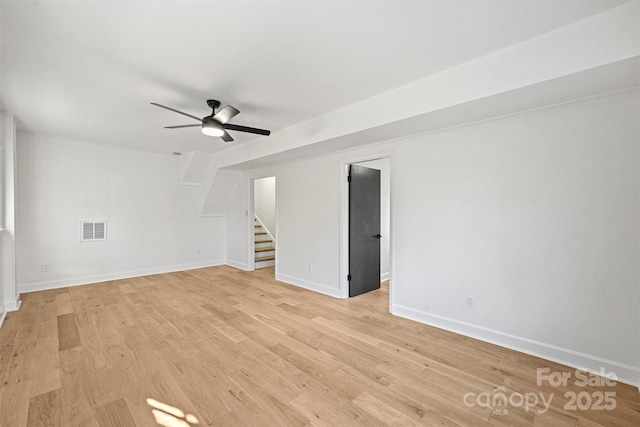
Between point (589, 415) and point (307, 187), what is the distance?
398 cm

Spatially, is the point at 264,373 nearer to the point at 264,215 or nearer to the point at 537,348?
the point at 537,348

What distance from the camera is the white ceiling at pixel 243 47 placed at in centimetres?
172

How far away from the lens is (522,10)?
1.73m

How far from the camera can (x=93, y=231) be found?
505cm

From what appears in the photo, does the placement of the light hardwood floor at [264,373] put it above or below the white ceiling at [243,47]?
below

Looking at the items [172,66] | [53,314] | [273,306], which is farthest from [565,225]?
[53,314]

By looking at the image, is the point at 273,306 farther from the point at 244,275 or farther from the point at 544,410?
the point at 544,410

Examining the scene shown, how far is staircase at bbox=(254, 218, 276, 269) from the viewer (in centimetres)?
656

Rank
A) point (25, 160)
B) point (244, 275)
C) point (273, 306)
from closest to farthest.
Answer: point (273, 306), point (25, 160), point (244, 275)

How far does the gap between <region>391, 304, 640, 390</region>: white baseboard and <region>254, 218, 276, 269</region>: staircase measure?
13.1 ft

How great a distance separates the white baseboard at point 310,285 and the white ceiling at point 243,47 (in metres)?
2.72

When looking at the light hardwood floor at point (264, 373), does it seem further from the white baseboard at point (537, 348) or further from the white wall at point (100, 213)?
the white wall at point (100, 213)

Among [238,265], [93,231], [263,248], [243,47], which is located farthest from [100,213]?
[243,47]

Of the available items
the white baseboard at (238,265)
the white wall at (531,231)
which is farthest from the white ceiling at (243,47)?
the white baseboard at (238,265)
